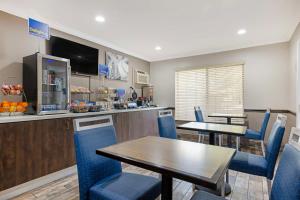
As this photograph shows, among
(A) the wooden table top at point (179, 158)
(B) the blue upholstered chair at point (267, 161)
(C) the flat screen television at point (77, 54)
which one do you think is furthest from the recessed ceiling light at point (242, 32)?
(C) the flat screen television at point (77, 54)

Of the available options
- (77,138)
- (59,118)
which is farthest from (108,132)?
(59,118)

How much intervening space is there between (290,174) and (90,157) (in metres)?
1.32

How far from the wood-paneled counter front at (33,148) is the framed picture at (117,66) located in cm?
184

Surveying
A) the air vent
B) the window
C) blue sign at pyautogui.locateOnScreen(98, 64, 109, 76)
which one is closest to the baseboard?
blue sign at pyautogui.locateOnScreen(98, 64, 109, 76)

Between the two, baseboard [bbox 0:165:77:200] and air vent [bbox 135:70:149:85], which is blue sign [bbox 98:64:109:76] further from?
baseboard [bbox 0:165:77:200]

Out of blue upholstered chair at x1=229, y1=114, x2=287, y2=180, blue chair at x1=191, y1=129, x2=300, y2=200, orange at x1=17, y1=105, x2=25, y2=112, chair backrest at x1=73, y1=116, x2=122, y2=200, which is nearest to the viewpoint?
blue chair at x1=191, y1=129, x2=300, y2=200

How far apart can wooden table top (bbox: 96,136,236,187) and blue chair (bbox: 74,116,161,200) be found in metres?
0.17

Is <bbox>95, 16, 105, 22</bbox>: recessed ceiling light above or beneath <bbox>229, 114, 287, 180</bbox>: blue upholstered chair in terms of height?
above

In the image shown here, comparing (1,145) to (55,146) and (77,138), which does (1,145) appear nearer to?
(55,146)

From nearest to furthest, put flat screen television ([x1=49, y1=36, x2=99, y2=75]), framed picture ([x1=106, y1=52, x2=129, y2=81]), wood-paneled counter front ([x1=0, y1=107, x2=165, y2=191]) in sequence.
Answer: wood-paneled counter front ([x1=0, y1=107, x2=165, y2=191])
flat screen television ([x1=49, y1=36, x2=99, y2=75])
framed picture ([x1=106, y1=52, x2=129, y2=81])

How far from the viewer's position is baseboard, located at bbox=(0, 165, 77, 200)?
196 centimetres

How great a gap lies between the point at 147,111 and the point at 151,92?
4.04ft

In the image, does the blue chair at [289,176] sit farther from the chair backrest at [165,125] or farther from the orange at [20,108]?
the orange at [20,108]

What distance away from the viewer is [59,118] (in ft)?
8.00
